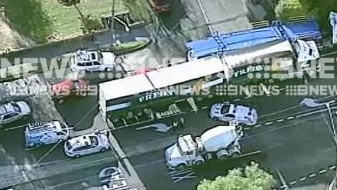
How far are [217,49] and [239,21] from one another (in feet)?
11.3

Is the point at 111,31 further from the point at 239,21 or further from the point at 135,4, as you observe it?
the point at 239,21

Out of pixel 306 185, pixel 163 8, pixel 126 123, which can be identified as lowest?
pixel 306 185

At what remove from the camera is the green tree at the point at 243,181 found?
127 feet

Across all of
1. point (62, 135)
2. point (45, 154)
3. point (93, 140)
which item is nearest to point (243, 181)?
point (93, 140)

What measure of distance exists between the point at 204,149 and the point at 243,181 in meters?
3.89

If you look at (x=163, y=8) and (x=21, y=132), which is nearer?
(x=21, y=132)

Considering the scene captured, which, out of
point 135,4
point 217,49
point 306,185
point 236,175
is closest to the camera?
point 236,175

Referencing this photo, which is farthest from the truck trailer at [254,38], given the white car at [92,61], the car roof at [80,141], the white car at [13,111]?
the white car at [13,111]

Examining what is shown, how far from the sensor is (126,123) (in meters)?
43.9

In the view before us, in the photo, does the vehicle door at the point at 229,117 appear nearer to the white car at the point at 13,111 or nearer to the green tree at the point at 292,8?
the green tree at the point at 292,8

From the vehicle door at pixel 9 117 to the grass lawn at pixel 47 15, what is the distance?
5.04 m

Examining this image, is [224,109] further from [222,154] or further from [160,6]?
[160,6]

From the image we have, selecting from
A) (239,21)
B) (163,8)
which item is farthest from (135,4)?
(239,21)

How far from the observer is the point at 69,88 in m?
44.7
